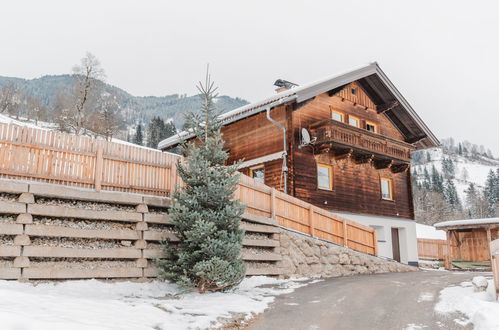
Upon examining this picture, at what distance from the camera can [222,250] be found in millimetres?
9562

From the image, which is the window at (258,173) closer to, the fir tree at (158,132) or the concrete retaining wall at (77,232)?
the concrete retaining wall at (77,232)

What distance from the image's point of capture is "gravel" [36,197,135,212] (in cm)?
957

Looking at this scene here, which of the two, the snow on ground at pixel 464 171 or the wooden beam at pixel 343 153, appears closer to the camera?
the wooden beam at pixel 343 153

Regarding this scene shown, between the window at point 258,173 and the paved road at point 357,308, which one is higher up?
the window at point 258,173

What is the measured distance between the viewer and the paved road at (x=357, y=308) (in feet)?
26.8

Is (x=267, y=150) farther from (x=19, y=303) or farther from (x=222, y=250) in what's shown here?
(x=19, y=303)

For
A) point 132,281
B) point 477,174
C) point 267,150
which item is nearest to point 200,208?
point 132,281

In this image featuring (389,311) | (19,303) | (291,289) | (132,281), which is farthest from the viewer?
(291,289)

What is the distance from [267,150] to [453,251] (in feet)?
51.8

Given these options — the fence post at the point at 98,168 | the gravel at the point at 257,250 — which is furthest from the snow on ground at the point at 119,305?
the fence post at the point at 98,168

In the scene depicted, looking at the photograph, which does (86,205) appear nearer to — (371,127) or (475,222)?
(371,127)

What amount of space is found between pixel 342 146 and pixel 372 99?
7.24 m

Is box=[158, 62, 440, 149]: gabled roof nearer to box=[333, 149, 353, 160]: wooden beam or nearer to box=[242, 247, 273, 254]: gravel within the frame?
box=[333, 149, 353, 160]: wooden beam

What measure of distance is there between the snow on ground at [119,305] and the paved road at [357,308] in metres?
0.57
